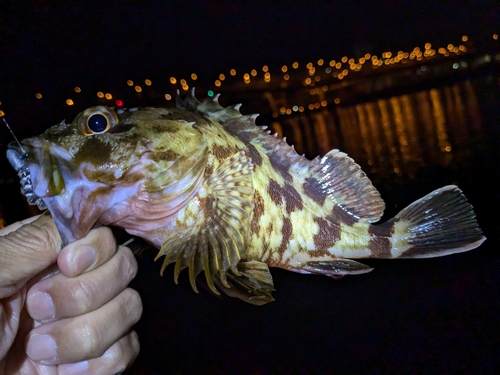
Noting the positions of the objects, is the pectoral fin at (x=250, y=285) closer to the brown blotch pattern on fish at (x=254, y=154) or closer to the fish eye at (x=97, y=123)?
the brown blotch pattern on fish at (x=254, y=154)

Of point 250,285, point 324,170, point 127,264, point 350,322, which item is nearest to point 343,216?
point 324,170

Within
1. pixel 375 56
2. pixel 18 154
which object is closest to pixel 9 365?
pixel 18 154

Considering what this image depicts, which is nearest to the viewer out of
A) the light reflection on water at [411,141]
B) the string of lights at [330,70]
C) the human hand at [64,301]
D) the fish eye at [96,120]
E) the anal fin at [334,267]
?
the fish eye at [96,120]

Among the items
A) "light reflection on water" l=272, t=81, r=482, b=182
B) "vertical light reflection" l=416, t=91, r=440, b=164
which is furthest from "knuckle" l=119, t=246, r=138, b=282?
"vertical light reflection" l=416, t=91, r=440, b=164

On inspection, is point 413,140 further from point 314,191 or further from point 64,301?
point 64,301

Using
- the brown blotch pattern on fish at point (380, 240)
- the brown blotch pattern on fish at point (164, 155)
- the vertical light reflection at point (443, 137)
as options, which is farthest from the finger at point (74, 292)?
the vertical light reflection at point (443, 137)

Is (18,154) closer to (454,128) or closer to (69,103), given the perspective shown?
(454,128)
